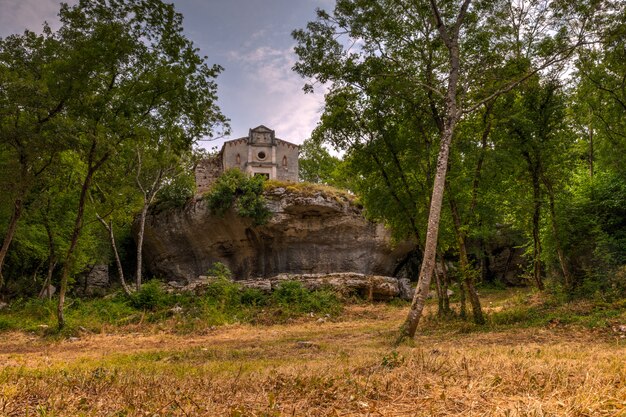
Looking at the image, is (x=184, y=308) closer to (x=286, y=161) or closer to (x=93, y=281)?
(x=93, y=281)

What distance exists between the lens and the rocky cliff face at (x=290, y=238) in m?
25.8

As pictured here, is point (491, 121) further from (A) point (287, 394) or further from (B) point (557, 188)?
(A) point (287, 394)

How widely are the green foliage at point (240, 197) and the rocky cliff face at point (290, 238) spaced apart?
65 cm

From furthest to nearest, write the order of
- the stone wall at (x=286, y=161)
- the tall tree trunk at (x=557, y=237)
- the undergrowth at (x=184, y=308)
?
the stone wall at (x=286, y=161)
the undergrowth at (x=184, y=308)
the tall tree trunk at (x=557, y=237)

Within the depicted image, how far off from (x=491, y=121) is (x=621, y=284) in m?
6.43

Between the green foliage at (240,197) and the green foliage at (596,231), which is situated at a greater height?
the green foliage at (240,197)

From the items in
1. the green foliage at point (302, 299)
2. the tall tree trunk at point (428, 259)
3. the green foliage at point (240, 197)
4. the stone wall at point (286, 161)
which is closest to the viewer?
the tall tree trunk at point (428, 259)

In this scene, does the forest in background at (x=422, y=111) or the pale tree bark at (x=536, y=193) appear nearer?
the forest in background at (x=422, y=111)

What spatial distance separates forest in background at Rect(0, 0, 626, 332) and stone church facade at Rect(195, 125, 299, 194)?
871 inches

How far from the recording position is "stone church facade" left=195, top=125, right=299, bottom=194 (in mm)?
37344

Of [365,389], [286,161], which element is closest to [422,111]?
[365,389]

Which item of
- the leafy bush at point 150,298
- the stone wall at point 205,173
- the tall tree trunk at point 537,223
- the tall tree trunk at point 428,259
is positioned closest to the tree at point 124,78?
the leafy bush at point 150,298

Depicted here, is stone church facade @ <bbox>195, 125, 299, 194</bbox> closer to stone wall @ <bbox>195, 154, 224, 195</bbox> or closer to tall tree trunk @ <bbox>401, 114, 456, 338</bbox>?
stone wall @ <bbox>195, 154, 224, 195</bbox>

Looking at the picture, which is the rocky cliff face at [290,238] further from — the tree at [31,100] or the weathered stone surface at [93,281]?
the tree at [31,100]
